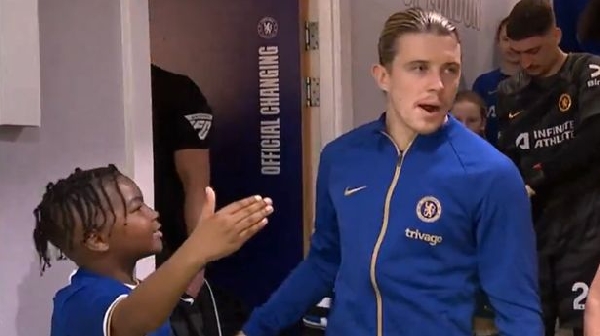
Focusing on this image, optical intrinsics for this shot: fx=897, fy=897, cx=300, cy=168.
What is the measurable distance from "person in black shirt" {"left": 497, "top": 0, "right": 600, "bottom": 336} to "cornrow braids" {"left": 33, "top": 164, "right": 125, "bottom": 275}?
1091 millimetres

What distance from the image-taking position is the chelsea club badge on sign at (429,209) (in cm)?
148

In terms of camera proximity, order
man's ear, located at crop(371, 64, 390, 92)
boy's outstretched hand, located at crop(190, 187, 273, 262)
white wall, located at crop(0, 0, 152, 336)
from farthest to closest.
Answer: white wall, located at crop(0, 0, 152, 336) < man's ear, located at crop(371, 64, 390, 92) < boy's outstretched hand, located at crop(190, 187, 273, 262)

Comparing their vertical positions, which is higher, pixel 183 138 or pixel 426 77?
pixel 426 77

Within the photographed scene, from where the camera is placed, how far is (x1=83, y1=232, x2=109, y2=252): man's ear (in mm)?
1647

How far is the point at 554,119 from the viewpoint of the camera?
7.54 ft

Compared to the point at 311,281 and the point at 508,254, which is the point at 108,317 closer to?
the point at 311,281

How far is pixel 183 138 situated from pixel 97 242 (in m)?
1.03

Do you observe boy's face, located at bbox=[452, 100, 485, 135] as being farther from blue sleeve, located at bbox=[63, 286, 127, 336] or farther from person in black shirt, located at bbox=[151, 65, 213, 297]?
blue sleeve, located at bbox=[63, 286, 127, 336]

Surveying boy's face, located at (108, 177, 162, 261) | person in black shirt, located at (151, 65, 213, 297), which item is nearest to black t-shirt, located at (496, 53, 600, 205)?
person in black shirt, located at (151, 65, 213, 297)

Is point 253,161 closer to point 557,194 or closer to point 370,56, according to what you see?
point 370,56

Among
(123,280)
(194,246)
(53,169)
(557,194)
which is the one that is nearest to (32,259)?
(53,169)

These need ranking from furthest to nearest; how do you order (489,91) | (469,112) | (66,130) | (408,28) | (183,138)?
(489,91) → (469,112) → (183,138) → (66,130) → (408,28)

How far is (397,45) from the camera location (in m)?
1.56

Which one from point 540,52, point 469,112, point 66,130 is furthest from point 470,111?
point 66,130
